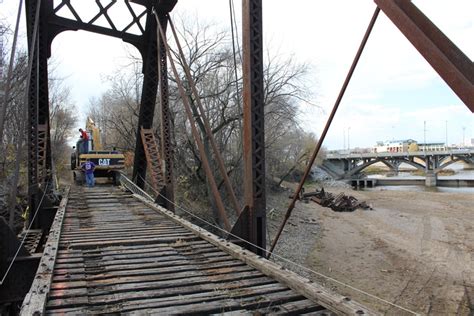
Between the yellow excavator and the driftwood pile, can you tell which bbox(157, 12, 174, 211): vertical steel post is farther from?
the driftwood pile

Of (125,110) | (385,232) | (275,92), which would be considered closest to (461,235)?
(385,232)

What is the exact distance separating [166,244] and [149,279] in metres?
1.59

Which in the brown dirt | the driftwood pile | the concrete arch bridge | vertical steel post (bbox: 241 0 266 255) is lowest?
the brown dirt

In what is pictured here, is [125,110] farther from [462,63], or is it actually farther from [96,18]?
[462,63]

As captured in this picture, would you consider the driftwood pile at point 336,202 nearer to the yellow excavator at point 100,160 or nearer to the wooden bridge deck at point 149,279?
the yellow excavator at point 100,160

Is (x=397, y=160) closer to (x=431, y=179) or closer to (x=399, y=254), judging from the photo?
(x=431, y=179)

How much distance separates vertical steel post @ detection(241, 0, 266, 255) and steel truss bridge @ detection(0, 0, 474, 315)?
0.05 feet

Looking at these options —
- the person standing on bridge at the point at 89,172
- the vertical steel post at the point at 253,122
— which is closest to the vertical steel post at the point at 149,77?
the person standing on bridge at the point at 89,172

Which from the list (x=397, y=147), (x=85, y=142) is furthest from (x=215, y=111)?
(x=397, y=147)

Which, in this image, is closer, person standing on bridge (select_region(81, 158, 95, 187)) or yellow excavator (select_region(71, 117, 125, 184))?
person standing on bridge (select_region(81, 158, 95, 187))

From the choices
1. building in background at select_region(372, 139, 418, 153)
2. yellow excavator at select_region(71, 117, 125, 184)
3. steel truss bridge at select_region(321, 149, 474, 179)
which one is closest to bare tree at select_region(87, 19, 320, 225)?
yellow excavator at select_region(71, 117, 125, 184)

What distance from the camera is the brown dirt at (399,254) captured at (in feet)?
40.8

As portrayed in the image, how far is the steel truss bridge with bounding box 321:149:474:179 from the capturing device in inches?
2335

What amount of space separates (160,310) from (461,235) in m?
24.8
